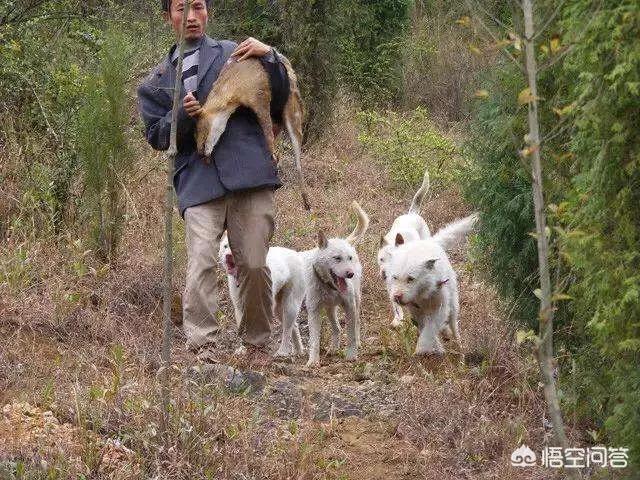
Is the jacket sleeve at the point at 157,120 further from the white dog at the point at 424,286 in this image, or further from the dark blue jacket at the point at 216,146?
the white dog at the point at 424,286

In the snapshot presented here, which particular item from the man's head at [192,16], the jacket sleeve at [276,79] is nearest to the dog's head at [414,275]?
the jacket sleeve at [276,79]

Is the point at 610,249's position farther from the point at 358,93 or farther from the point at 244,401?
the point at 358,93

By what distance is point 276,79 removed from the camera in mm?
6312

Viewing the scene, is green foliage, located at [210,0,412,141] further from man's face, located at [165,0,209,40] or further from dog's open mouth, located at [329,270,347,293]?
man's face, located at [165,0,209,40]

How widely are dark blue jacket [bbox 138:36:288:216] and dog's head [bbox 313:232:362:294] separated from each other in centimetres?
140

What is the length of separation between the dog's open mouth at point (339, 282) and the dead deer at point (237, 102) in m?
1.53

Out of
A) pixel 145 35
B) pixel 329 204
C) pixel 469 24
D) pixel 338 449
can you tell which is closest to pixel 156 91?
pixel 338 449

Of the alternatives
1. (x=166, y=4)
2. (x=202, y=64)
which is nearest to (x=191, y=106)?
(x=202, y=64)

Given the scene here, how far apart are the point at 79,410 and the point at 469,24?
2387mm

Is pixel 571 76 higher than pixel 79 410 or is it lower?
higher

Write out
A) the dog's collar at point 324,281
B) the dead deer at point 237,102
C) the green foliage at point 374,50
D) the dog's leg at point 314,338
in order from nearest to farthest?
the dead deer at point 237,102
the dog's leg at point 314,338
the dog's collar at point 324,281
the green foliage at point 374,50

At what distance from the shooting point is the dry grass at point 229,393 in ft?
15.4

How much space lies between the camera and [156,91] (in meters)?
6.38

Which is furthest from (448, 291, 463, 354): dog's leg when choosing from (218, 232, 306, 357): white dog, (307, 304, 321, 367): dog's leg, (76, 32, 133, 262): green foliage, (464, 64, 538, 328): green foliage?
(76, 32, 133, 262): green foliage
